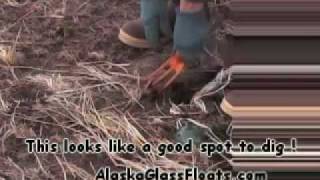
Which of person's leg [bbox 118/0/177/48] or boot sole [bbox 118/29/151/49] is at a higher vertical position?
person's leg [bbox 118/0/177/48]

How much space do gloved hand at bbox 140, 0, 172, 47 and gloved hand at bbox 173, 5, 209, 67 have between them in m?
0.13

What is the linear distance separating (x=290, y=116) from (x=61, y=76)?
826 mm

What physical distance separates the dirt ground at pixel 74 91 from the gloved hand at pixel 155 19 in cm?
8

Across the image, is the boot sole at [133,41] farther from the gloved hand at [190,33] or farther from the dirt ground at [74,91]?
the gloved hand at [190,33]

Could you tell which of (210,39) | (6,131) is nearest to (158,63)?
(210,39)

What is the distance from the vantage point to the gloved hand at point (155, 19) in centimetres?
247

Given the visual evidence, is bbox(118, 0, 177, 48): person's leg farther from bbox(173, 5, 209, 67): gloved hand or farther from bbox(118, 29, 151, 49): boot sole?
bbox(173, 5, 209, 67): gloved hand

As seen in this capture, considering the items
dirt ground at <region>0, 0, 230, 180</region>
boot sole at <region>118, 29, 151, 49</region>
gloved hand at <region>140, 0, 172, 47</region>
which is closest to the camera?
dirt ground at <region>0, 0, 230, 180</region>

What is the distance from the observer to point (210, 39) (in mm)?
2525

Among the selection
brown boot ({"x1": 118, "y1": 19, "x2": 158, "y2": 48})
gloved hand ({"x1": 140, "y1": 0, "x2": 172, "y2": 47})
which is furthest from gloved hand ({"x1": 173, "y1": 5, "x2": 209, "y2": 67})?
brown boot ({"x1": 118, "y1": 19, "x2": 158, "y2": 48})

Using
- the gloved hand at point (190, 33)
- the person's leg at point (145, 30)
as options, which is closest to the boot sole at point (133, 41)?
the person's leg at point (145, 30)

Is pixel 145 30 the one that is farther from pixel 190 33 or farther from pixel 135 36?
pixel 190 33

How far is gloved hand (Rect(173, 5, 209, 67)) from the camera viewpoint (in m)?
2.33

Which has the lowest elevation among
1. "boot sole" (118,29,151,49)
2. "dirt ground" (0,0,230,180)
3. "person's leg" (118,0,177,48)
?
"dirt ground" (0,0,230,180)
